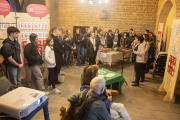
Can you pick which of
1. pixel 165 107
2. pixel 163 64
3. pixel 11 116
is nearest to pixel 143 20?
pixel 163 64

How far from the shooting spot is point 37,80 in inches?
147

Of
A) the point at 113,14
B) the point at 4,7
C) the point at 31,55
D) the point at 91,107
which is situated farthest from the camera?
the point at 113,14

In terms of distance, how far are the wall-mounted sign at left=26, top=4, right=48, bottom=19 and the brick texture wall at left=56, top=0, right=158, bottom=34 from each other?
5.74 m

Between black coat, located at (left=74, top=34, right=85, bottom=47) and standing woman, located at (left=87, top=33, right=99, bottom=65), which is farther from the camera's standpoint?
black coat, located at (left=74, top=34, right=85, bottom=47)

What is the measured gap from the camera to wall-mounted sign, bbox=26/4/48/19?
4057mm

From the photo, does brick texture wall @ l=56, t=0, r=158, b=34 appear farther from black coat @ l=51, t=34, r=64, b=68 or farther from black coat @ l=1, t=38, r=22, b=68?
black coat @ l=1, t=38, r=22, b=68

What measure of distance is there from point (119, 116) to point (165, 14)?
716cm

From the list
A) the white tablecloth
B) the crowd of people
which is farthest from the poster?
the white tablecloth

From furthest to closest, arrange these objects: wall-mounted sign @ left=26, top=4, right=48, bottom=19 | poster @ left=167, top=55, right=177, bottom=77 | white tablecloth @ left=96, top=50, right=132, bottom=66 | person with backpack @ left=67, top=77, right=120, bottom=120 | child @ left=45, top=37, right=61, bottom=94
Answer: white tablecloth @ left=96, top=50, right=132, bottom=66
wall-mounted sign @ left=26, top=4, right=48, bottom=19
poster @ left=167, top=55, right=177, bottom=77
child @ left=45, top=37, right=61, bottom=94
person with backpack @ left=67, top=77, right=120, bottom=120

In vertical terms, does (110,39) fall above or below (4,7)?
below

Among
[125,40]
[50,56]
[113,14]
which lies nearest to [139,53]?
[50,56]

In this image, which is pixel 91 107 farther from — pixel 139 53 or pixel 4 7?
pixel 4 7

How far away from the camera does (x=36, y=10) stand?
4152mm

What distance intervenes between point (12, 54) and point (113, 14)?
7.24 metres
